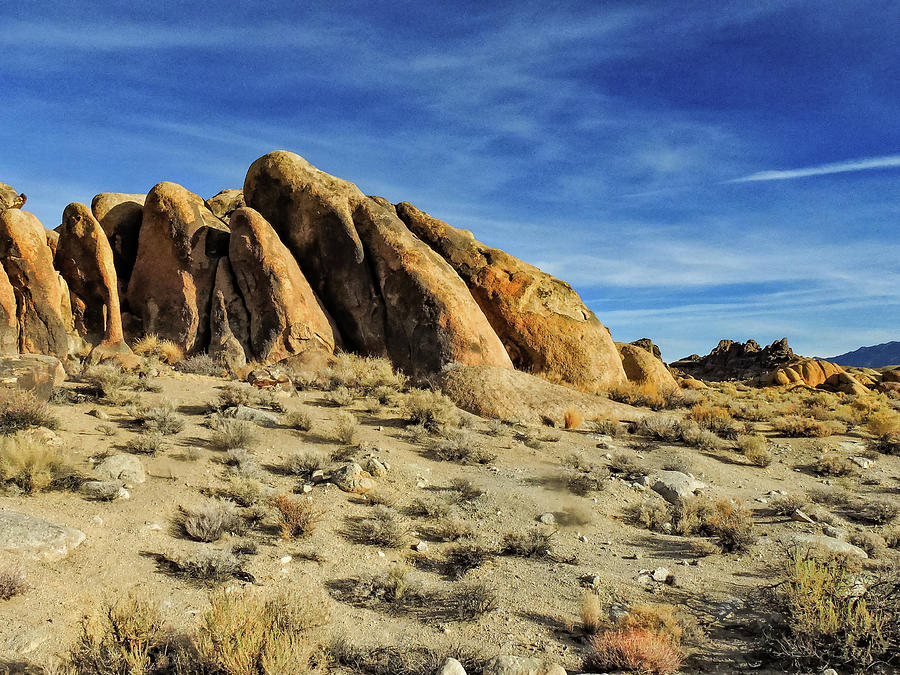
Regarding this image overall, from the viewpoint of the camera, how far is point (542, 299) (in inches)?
701

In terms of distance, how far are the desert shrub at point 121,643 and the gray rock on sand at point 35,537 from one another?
166 cm

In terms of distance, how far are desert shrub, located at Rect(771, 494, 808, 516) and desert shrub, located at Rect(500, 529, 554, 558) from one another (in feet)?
14.5

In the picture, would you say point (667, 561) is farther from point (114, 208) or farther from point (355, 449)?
point (114, 208)

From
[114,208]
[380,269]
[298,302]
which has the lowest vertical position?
[298,302]

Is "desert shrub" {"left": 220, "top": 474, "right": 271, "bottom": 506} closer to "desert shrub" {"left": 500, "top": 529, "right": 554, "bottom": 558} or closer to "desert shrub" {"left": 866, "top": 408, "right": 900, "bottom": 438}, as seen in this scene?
"desert shrub" {"left": 500, "top": 529, "right": 554, "bottom": 558}

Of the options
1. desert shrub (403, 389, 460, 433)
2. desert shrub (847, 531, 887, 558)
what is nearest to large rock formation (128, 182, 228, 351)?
desert shrub (403, 389, 460, 433)

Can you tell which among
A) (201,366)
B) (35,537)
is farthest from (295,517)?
(201,366)

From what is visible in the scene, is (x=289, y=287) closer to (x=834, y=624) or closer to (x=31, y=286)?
(x=31, y=286)

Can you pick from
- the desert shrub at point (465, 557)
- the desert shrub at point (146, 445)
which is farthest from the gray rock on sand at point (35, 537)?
the desert shrub at point (465, 557)

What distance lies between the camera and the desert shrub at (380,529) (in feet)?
24.5

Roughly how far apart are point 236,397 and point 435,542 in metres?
Answer: 6.32

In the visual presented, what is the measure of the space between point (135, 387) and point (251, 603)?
9.19 meters

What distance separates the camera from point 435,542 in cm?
774

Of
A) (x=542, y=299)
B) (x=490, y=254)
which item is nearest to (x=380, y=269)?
(x=490, y=254)
